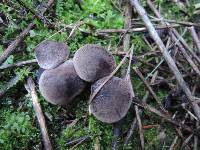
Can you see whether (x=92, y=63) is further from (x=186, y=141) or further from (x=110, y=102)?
(x=186, y=141)

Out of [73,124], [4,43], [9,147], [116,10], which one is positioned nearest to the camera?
[9,147]

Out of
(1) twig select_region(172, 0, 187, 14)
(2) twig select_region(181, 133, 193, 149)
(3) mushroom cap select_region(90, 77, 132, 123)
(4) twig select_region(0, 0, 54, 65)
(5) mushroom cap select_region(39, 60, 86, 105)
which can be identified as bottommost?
(2) twig select_region(181, 133, 193, 149)

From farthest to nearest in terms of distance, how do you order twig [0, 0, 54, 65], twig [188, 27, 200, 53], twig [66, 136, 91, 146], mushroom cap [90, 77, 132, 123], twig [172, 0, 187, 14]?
twig [172, 0, 187, 14] < twig [188, 27, 200, 53] < twig [0, 0, 54, 65] < twig [66, 136, 91, 146] < mushroom cap [90, 77, 132, 123]

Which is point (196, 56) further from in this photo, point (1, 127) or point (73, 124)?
point (1, 127)

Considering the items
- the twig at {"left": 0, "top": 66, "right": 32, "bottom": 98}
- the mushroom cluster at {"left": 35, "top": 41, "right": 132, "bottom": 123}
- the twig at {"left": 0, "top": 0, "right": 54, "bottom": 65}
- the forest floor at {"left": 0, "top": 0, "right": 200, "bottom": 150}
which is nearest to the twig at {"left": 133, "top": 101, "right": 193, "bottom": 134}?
the forest floor at {"left": 0, "top": 0, "right": 200, "bottom": 150}

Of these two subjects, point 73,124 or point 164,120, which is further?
point 164,120

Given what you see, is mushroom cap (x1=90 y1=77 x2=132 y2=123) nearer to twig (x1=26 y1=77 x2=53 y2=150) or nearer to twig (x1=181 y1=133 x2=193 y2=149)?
twig (x1=26 y1=77 x2=53 y2=150)

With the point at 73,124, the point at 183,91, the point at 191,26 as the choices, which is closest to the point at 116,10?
the point at 191,26
